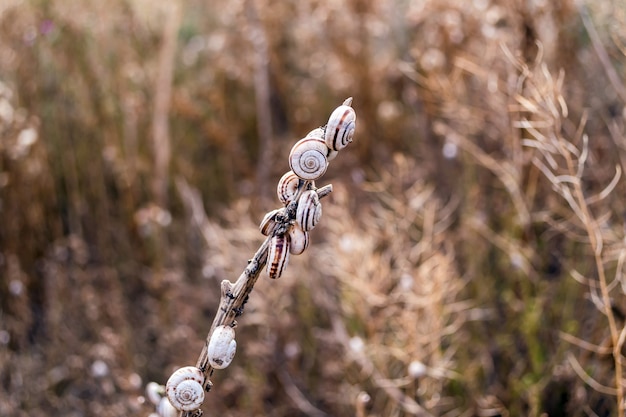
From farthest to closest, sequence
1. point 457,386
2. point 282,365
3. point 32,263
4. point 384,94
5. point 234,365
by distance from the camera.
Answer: point 384,94
point 32,263
point 234,365
point 282,365
point 457,386

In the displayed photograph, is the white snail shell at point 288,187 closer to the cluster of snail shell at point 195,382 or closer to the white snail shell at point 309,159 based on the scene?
the white snail shell at point 309,159

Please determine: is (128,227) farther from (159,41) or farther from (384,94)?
(384,94)

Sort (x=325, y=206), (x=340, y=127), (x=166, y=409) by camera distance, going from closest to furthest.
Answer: (x=340, y=127), (x=166, y=409), (x=325, y=206)

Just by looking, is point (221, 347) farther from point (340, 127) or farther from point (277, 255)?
point (340, 127)

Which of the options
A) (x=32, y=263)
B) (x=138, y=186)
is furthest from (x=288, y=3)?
(x=32, y=263)

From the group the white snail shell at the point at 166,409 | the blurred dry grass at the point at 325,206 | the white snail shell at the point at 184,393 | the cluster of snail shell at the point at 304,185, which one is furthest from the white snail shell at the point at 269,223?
the blurred dry grass at the point at 325,206

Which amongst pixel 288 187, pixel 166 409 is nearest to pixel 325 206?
pixel 166 409
